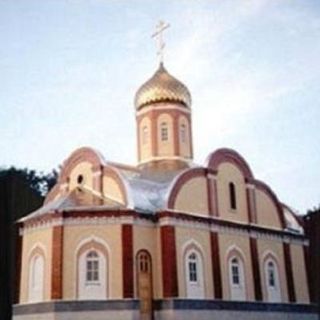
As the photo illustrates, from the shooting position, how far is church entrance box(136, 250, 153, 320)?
72.9ft

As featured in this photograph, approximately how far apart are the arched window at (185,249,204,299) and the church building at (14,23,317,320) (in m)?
0.05

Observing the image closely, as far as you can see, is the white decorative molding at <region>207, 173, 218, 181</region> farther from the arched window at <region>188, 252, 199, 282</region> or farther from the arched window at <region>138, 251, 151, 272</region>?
the arched window at <region>138, 251, 151, 272</region>

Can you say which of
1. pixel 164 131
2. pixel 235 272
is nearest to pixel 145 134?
pixel 164 131

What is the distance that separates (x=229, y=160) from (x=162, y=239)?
5453 mm

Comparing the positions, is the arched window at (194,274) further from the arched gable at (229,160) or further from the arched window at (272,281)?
the arched window at (272,281)

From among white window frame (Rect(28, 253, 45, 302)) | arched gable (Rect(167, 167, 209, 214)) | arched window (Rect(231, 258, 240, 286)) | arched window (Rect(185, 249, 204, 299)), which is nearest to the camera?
white window frame (Rect(28, 253, 45, 302))

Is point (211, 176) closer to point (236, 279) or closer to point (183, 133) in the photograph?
point (183, 133)

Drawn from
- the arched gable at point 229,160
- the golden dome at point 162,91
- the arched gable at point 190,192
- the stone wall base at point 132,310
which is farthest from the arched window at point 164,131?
the stone wall base at point 132,310

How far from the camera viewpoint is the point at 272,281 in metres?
26.9

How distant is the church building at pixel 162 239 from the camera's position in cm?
2205

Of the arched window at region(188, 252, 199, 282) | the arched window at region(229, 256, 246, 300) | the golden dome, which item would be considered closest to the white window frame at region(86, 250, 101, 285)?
the arched window at region(188, 252, 199, 282)

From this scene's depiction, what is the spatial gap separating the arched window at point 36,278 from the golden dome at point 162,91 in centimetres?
898

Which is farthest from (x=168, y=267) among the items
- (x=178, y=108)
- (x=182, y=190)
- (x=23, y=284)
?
(x=178, y=108)

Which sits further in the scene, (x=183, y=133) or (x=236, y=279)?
(x=183, y=133)
